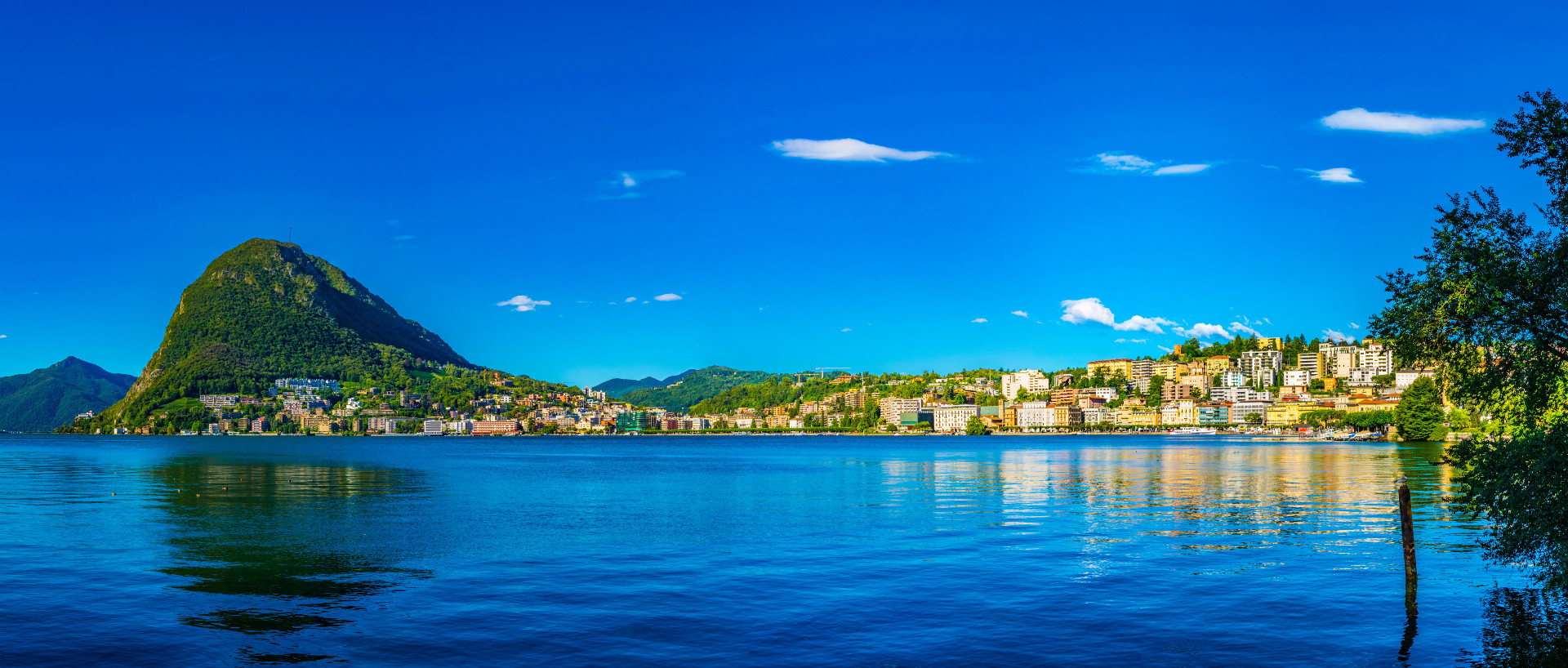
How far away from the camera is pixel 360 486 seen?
7338 cm

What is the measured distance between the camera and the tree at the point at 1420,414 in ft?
448

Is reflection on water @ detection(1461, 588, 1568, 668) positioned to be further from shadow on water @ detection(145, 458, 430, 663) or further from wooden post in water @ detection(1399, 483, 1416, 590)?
shadow on water @ detection(145, 458, 430, 663)

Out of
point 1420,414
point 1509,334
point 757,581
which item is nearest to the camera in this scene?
point 1509,334

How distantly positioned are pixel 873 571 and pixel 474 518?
24312mm

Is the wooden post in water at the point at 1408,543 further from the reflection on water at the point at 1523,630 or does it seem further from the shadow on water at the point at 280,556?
the shadow on water at the point at 280,556

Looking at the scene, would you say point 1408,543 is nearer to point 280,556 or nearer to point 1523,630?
point 1523,630

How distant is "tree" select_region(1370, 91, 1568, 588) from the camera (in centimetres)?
2058

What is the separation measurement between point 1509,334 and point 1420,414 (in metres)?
138

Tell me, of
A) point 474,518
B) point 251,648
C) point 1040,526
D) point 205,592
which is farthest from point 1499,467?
point 474,518

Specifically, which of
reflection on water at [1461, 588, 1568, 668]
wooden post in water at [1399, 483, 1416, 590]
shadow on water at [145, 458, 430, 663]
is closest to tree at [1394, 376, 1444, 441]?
reflection on water at [1461, 588, 1568, 668]

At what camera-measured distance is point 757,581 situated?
30703 mm

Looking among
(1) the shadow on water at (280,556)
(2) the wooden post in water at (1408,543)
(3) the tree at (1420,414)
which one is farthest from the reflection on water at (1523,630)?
(3) the tree at (1420,414)

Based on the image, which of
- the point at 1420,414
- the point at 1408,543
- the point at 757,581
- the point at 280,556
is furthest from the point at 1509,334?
the point at 1420,414

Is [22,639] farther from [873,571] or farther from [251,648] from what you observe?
[873,571]
